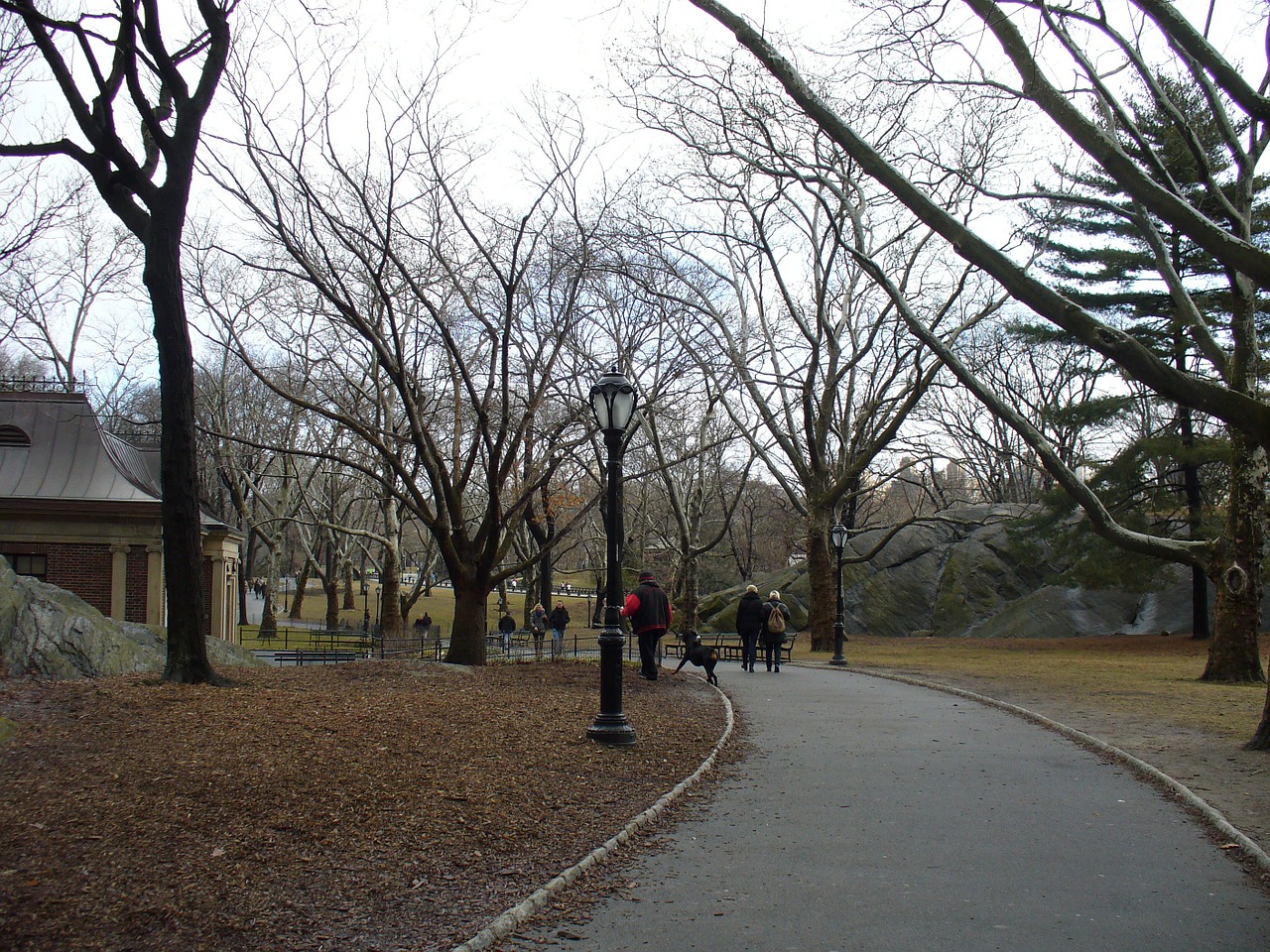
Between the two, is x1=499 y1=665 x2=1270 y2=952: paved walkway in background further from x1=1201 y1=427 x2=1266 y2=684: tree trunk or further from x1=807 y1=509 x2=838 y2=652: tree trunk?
x1=807 y1=509 x2=838 y2=652: tree trunk

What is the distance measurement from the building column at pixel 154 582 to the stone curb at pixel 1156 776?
21568mm

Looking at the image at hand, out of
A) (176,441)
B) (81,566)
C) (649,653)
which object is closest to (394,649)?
(81,566)

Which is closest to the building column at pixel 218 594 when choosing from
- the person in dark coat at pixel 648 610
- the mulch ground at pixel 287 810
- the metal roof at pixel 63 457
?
the metal roof at pixel 63 457

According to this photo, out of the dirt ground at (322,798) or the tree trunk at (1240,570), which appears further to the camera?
the tree trunk at (1240,570)

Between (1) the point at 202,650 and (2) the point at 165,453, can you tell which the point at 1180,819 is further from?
(2) the point at 165,453

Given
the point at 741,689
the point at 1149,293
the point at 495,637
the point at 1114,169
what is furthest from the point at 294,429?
the point at 1114,169

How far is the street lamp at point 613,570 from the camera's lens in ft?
32.4

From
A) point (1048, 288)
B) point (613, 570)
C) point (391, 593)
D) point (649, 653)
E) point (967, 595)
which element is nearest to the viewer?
point (1048, 288)

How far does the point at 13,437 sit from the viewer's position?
96.0 ft

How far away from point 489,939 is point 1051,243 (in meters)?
27.8

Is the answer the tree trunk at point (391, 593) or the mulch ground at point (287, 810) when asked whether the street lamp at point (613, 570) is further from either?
the tree trunk at point (391, 593)

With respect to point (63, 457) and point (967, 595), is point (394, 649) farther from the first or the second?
point (967, 595)

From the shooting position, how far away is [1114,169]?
7504 mm

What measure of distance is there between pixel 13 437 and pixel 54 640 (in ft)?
68.8
